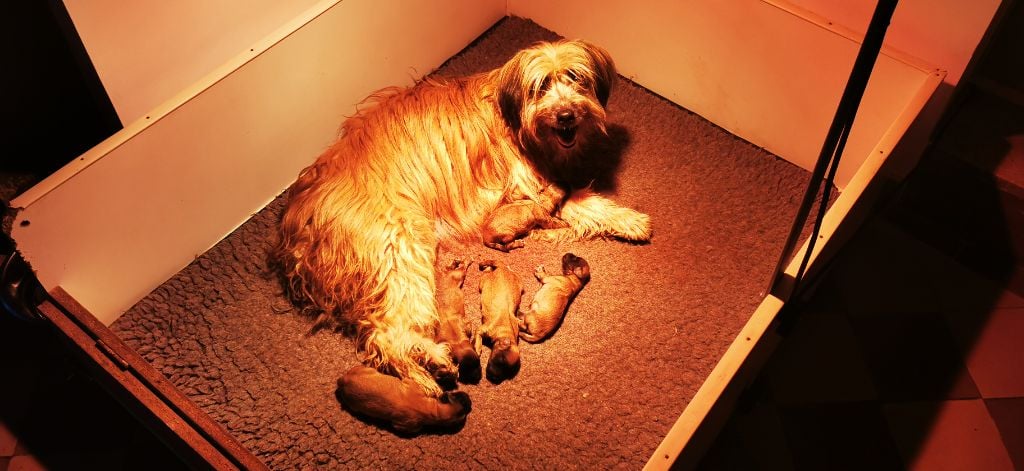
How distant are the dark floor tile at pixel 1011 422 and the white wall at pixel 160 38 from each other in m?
2.77

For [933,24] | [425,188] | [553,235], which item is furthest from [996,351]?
[425,188]

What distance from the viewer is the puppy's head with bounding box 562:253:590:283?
9.05 ft

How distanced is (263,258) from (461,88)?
89cm

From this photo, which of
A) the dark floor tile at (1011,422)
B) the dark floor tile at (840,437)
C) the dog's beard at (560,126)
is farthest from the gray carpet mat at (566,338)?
the dark floor tile at (1011,422)

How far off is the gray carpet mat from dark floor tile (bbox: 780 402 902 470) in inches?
16.8

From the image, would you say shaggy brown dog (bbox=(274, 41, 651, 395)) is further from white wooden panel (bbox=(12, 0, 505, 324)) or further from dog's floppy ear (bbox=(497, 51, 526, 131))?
white wooden panel (bbox=(12, 0, 505, 324))

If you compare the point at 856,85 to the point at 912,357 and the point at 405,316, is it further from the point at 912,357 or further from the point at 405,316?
the point at 912,357

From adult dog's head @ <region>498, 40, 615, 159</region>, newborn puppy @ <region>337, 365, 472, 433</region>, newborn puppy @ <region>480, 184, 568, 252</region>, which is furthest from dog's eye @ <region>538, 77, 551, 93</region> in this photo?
newborn puppy @ <region>337, 365, 472, 433</region>

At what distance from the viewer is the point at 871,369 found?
2936 millimetres

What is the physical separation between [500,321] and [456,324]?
5.3 inches

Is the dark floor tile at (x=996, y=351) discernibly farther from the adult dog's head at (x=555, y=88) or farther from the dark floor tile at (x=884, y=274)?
the adult dog's head at (x=555, y=88)

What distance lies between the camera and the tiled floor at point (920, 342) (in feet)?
9.09

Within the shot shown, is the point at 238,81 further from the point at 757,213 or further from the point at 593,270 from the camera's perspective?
the point at 757,213

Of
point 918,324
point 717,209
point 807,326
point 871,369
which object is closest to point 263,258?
point 717,209
